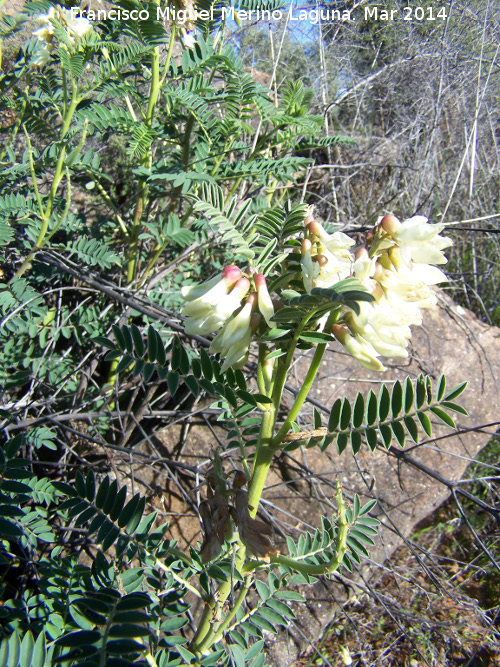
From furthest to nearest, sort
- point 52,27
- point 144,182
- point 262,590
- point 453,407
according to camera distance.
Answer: point 144,182 < point 52,27 < point 262,590 < point 453,407

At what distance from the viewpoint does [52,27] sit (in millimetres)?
1462

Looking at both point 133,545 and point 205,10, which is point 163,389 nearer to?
point 133,545

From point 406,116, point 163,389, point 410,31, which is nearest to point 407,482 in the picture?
point 163,389

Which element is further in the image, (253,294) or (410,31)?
(410,31)

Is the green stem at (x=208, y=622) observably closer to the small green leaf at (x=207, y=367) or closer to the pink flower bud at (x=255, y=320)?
the small green leaf at (x=207, y=367)

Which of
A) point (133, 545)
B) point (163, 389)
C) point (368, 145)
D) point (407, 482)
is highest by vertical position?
point (368, 145)

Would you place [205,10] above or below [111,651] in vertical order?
above

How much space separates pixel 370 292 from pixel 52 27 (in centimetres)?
153

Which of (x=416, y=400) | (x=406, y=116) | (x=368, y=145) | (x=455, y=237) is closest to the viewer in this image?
(x=416, y=400)

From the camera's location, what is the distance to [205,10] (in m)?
1.61

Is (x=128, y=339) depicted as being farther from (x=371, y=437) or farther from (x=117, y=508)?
(x=371, y=437)

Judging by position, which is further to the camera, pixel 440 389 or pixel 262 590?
pixel 262 590

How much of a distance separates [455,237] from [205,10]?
239 cm

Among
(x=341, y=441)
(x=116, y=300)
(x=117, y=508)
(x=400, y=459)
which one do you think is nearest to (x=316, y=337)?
(x=341, y=441)
